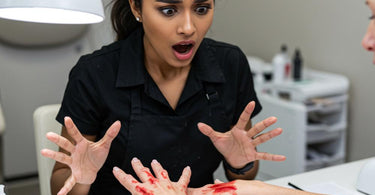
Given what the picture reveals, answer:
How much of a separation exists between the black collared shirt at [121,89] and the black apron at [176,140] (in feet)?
0.06

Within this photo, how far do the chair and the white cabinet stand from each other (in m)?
1.28

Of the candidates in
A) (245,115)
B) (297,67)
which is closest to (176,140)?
(245,115)

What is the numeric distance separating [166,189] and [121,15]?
0.65 meters

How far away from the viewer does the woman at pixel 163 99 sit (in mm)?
1184

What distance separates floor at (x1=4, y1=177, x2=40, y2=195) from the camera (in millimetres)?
2742

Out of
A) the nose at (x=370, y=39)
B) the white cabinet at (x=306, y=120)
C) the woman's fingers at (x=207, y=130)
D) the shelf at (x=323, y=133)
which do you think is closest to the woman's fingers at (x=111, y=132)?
the woman's fingers at (x=207, y=130)

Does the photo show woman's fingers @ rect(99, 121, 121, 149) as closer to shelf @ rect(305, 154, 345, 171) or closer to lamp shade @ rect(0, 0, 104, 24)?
lamp shade @ rect(0, 0, 104, 24)

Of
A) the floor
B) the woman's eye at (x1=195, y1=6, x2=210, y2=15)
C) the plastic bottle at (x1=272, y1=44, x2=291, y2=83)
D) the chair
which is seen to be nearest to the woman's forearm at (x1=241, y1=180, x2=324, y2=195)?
the woman's eye at (x1=195, y1=6, x2=210, y2=15)

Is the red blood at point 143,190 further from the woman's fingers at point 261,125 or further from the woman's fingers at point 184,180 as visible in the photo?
the woman's fingers at point 261,125

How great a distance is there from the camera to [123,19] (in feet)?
4.62

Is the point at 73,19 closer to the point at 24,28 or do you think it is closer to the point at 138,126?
the point at 138,126

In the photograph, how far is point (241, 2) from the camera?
3.13 m

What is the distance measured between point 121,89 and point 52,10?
1.01 ft

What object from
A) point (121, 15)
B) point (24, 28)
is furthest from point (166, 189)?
point (24, 28)
